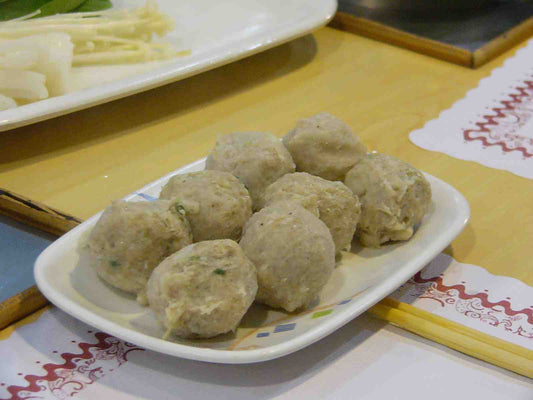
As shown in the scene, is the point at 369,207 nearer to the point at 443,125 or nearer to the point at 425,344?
the point at 425,344

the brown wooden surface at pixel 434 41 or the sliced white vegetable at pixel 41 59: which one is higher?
the sliced white vegetable at pixel 41 59

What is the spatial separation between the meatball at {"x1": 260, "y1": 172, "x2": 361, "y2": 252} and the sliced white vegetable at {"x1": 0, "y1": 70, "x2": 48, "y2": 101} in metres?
0.77

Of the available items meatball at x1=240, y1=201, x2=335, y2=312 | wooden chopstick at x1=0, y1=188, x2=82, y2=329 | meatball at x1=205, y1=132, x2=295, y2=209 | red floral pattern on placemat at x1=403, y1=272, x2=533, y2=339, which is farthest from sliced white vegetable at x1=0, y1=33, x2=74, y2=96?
red floral pattern on placemat at x1=403, y1=272, x2=533, y2=339

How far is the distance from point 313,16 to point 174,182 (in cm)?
118

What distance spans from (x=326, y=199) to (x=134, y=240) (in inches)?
12.9

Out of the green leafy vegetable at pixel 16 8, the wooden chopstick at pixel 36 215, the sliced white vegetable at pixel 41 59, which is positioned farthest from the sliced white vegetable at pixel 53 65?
the wooden chopstick at pixel 36 215

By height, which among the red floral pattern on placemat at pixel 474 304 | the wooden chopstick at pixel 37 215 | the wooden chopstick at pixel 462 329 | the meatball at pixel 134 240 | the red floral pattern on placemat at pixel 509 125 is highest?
the meatball at pixel 134 240

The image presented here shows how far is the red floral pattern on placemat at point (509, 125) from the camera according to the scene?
180cm

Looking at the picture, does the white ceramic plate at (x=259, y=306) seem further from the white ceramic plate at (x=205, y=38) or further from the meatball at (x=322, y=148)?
the white ceramic plate at (x=205, y=38)

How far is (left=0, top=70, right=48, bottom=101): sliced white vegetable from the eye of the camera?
1666mm

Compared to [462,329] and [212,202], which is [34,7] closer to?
[212,202]

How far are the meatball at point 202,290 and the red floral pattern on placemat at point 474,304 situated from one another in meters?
0.38

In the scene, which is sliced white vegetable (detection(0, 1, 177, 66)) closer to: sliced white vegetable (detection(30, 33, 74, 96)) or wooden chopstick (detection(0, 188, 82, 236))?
sliced white vegetable (detection(30, 33, 74, 96))

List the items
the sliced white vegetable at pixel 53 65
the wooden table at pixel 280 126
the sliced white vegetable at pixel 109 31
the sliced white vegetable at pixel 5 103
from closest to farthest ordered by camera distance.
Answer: the wooden table at pixel 280 126 → the sliced white vegetable at pixel 5 103 → the sliced white vegetable at pixel 53 65 → the sliced white vegetable at pixel 109 31
